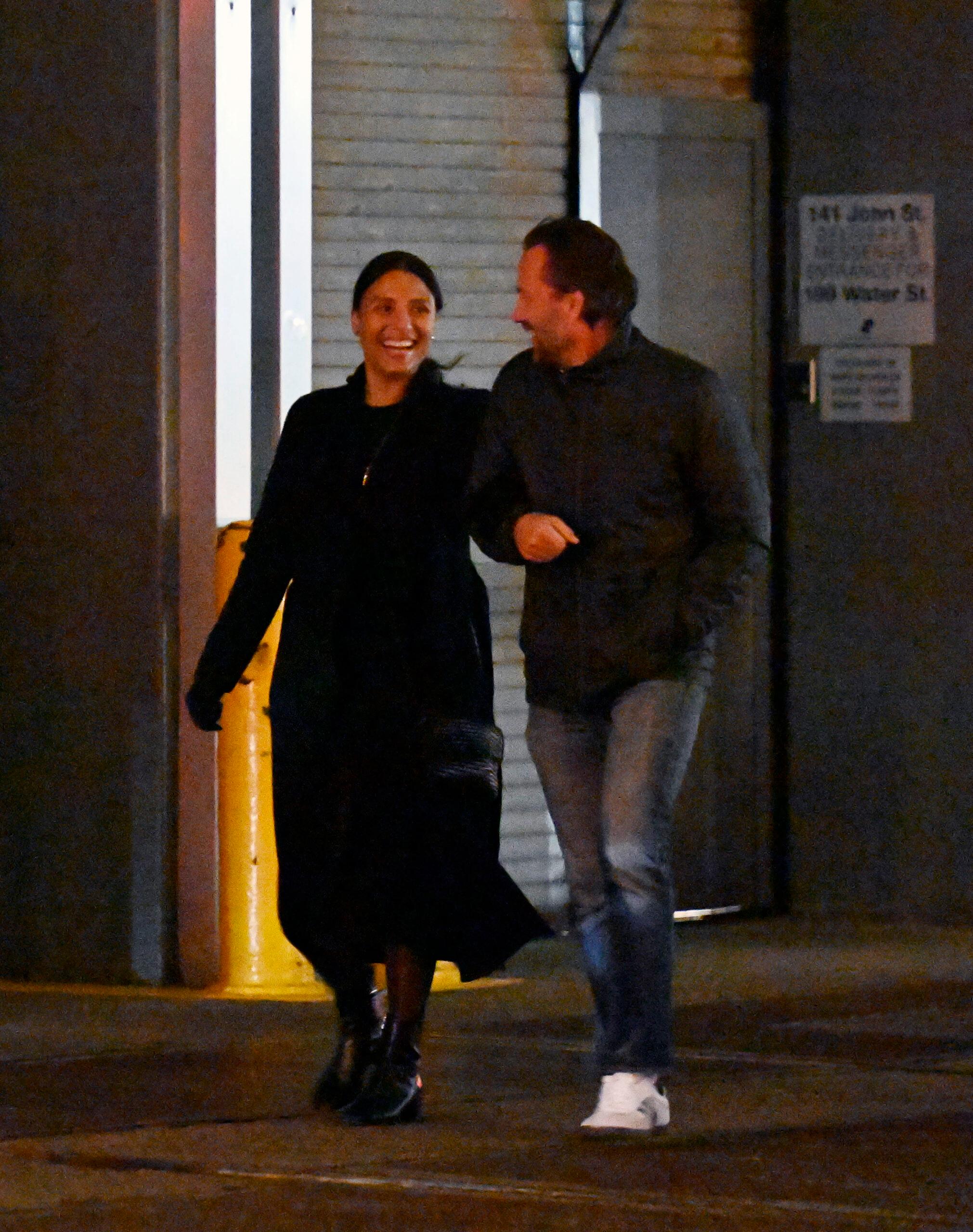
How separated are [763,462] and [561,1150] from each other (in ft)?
14.5

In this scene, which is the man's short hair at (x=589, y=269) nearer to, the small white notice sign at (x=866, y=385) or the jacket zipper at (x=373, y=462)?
the jacket zipper at (x=373, y=462)

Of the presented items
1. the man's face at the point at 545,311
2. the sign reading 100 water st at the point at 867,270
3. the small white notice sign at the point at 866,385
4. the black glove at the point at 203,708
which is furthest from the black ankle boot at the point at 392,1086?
the sign reading 100 water st at the point at 867,270

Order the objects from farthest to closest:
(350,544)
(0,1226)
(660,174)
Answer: (660,174), (350,544), (0,1226)

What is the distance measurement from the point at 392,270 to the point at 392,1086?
1807mm

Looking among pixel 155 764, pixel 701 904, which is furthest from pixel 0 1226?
pixel 701 904

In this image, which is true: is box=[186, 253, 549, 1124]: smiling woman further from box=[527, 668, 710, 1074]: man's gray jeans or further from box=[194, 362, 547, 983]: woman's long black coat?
box=[527, 668, 710, 1074]: man's gray jeans

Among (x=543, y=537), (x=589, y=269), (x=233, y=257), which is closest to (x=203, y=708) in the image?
(x=543, y=537)

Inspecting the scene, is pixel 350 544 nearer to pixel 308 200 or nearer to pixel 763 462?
pixel 308 200

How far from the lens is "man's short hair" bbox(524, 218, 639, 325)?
5.40 metres

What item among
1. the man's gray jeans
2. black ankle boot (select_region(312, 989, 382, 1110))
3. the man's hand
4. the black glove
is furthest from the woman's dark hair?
black ankle boot (select_region(312, 989, 382, 1110))

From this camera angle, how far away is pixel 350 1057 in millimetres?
5617

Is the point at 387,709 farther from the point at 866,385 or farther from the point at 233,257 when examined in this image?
the point at 866,385

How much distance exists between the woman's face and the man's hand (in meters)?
0.55

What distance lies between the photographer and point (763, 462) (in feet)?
30.0
